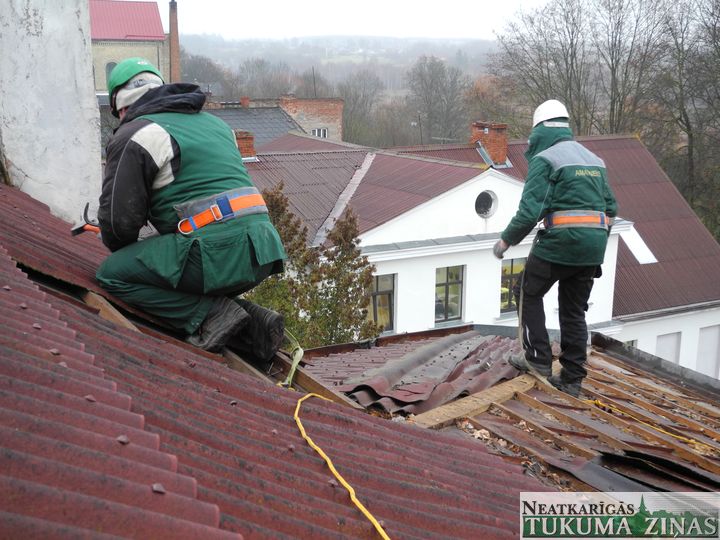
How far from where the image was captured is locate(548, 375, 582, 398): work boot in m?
5.07

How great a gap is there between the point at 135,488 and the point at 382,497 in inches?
38.5

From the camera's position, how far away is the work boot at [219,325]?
3561 mm

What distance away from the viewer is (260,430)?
2.58m

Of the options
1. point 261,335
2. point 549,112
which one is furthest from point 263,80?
point 261,335

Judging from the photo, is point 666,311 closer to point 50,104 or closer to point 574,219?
point 574,219

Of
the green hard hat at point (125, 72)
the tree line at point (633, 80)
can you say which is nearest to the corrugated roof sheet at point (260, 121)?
the tree line at point (633, 80)

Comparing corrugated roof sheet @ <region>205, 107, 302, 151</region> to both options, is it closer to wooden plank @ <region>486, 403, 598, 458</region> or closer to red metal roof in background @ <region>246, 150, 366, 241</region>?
red metal roof in background @ <region>246, 150, 366, 241</region>

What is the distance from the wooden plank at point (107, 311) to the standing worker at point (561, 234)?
256 centimetres

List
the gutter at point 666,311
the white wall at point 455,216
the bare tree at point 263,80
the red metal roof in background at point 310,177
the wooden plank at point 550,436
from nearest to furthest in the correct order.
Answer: the wooden plank at point 550,436, the red metal roof in background at point 310,177, the white wall at point 455,216, the gutter at point 666,311, the bare tree at point 263,80

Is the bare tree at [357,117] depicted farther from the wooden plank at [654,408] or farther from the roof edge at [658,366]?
the wooden plank at [654,408]

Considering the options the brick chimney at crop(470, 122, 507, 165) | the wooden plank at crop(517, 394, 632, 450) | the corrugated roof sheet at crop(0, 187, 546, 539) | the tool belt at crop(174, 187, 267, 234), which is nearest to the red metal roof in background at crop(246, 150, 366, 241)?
the brick chimney at crop(470, 122, 507, 165)

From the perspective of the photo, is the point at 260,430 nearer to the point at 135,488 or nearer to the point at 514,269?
the point at 135,488

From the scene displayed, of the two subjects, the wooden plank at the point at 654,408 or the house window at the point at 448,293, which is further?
the house window at the point at 448,293

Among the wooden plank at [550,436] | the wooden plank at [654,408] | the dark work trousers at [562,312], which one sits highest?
the dark work trousers at [562,312]
